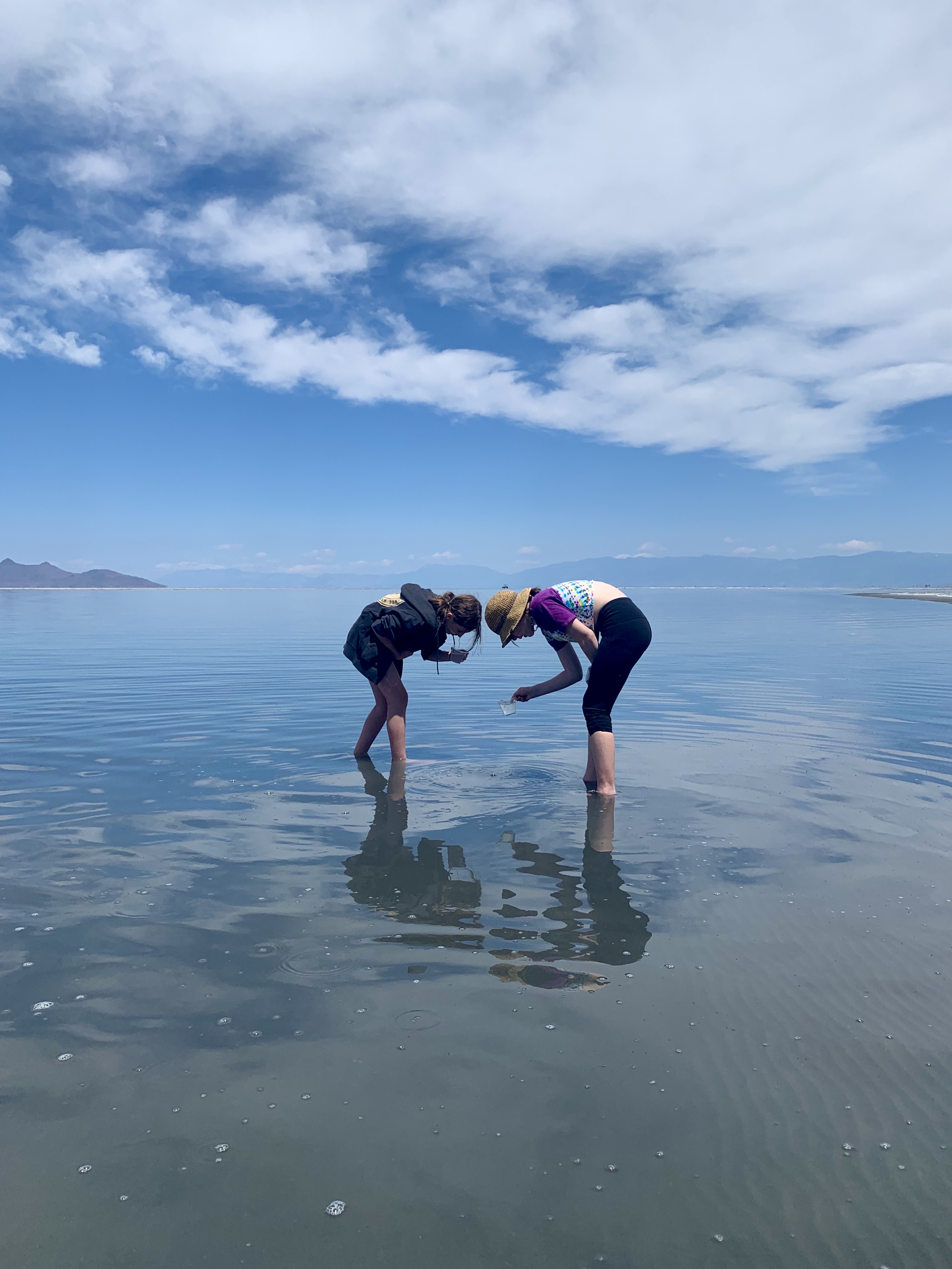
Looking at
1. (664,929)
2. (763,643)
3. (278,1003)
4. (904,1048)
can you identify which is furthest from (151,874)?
(763,643)

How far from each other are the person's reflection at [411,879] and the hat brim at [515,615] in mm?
2056

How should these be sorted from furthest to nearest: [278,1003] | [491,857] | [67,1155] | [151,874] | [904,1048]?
[491,857] < [151,874] < [278,1003] < [904,1048] < [67,1155]

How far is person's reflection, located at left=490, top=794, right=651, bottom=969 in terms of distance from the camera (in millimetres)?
4027

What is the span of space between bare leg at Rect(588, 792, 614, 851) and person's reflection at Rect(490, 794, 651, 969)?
0.01 meters

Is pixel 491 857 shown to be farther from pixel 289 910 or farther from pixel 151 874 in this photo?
pixel 151 874

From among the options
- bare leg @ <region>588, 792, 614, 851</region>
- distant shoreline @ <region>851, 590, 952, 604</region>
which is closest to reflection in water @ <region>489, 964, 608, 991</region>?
bare leg @ <region>588, 792, 614, 851</region>

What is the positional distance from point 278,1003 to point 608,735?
4178mm

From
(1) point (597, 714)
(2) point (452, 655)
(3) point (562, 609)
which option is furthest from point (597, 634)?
(2) point (452, 655)

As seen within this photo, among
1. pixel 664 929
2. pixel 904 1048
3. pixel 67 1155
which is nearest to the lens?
pixel 67 1155

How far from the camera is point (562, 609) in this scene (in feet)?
22.9

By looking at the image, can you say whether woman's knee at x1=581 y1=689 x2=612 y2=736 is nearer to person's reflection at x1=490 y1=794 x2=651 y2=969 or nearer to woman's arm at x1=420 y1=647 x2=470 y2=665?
person's reflection at x1=490 y1=794 x2=651 y2=969

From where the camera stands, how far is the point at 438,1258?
2.23 metres

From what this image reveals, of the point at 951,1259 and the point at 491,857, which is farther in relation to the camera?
the point at 491,857

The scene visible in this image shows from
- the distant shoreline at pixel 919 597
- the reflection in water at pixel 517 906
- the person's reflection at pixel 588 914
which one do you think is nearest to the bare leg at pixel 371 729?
the reflection in water at pixel 517 906
